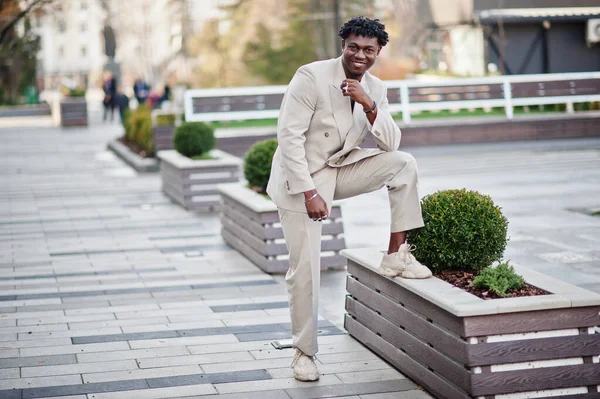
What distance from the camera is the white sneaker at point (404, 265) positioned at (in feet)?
19.0

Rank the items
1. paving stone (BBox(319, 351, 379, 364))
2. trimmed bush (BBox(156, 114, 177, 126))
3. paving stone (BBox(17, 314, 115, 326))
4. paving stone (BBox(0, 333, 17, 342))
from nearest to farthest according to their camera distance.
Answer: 1. paving stone (BBox(319, 351, 379, 364))
2. paving stone (BBox(0, 333, 17, 342))
3. paving stone (BBox(17, 314, 115, 326))
4. trimmed bush (BBox(156, 114, 177, 126))

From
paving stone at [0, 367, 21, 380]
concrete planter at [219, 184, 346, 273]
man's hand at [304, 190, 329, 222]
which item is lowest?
paving stone at [0, 367, 21, 380]

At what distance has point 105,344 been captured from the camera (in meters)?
6.94

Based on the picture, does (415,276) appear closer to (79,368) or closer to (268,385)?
(268,385)

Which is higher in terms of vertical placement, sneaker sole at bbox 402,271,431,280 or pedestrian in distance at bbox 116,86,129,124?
pedestrian in distance at bbox 116,86,129,124

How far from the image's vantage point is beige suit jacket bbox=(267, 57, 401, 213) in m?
5.62

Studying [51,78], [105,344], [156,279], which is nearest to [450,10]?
[156,279]

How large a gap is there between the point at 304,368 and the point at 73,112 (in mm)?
29410

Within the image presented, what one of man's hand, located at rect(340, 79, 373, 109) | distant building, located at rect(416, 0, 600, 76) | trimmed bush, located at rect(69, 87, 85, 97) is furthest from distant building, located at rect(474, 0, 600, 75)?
man's hand, located at rect(340, 79, 373, 109)

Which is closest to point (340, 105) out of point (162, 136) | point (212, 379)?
point (212, 379)

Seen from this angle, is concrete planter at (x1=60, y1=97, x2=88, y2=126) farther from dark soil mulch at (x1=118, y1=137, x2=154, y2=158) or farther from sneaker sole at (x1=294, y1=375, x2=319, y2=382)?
sneaker sole at (x1=294, y1=375, x2=319, y2=382)

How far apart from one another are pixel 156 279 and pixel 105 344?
2396mm

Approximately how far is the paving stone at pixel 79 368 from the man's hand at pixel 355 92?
2.19 metres

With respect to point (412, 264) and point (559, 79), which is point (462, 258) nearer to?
point (412, 264)
